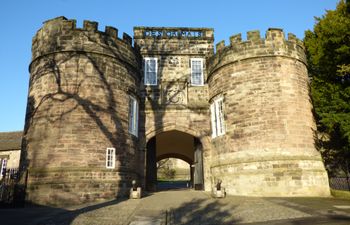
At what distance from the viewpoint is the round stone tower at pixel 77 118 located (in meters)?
11.1

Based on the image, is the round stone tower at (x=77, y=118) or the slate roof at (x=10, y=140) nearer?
the round stone tower at (x=77, y=118)

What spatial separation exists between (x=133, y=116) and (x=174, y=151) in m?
9.09

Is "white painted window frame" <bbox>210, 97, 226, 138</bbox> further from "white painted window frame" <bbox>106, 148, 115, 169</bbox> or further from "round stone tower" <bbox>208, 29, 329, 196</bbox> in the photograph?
"white painted window frame" <bbox>106, 148, 115, 169</bbox>

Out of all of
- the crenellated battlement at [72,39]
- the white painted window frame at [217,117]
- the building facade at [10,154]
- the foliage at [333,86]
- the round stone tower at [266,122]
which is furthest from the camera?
the building facade at [10,154]

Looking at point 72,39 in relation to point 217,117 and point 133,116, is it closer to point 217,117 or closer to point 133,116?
point 133,116

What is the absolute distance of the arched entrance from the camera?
606 inches

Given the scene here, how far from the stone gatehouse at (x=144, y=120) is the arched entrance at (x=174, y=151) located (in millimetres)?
90

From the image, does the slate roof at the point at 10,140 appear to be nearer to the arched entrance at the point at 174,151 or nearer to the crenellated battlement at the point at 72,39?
the arched entrance at the point at 174,151

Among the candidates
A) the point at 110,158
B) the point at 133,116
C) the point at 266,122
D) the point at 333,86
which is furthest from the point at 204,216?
the point at 333,86

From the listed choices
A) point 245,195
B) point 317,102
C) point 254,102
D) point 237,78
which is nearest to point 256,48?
point 237,78

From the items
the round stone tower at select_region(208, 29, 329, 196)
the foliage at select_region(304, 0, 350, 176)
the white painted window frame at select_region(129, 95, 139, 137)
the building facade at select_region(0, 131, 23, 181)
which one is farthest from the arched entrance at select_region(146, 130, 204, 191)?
the building facade at select_region(0, 131, 23, 181)

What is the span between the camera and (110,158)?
39.7 ft

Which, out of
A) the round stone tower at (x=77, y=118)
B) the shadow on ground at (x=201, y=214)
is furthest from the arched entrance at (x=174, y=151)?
the shadow on ground at (x=201, y=214)

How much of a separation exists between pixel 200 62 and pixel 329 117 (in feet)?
26.2
